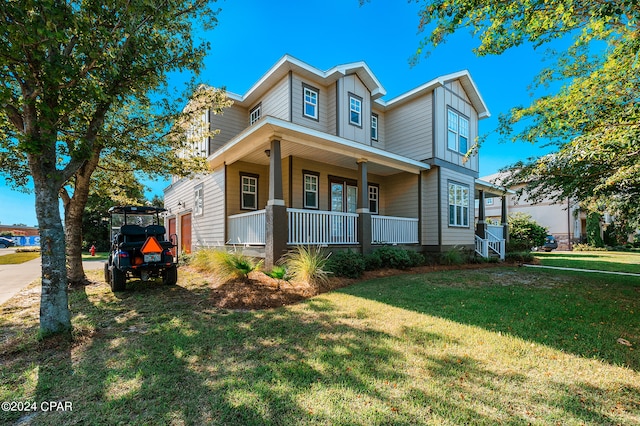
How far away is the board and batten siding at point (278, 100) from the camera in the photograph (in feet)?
35.0

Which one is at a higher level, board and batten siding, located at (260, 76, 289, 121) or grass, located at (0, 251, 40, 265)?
board and batten siding, located at (260, 76, 289, 121)

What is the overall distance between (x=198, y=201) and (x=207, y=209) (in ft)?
4.34

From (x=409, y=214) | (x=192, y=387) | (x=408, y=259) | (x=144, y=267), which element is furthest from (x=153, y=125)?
(x=409, y=214)

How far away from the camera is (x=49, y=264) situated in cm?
397

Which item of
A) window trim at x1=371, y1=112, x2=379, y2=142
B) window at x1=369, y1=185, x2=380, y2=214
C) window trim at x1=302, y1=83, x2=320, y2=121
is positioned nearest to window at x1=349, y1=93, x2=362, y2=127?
window trim at x1=302, y1=83, x2=320, y2=121

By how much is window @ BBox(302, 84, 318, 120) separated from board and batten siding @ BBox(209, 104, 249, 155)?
11.5 feet

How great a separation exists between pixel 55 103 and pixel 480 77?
1643 cm

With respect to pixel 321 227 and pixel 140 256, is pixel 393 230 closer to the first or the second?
pixel 321 227

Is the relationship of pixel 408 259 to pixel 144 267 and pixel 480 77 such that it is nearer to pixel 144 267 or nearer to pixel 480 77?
pixel 144 267

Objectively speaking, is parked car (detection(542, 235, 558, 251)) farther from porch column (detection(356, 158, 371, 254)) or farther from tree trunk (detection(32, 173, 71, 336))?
tree trunk (detection(32, 173, 71, 336))

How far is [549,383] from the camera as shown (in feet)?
9.26

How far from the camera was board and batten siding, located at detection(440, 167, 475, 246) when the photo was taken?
12386mm

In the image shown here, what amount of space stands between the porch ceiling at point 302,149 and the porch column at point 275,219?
512 mm

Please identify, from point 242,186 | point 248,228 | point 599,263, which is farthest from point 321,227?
point 599,263
